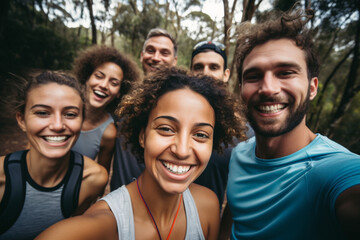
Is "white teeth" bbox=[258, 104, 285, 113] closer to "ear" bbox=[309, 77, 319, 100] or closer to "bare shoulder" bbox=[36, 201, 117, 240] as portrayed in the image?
"ear" bbox=[309, 77, 319, 100]

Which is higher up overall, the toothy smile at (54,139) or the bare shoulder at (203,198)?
the toothy smile at (54,139)

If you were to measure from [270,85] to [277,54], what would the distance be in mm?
319

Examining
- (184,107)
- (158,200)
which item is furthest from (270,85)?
(158,200)

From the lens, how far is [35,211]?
180 centimetres

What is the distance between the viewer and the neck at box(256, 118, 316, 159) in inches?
65.5

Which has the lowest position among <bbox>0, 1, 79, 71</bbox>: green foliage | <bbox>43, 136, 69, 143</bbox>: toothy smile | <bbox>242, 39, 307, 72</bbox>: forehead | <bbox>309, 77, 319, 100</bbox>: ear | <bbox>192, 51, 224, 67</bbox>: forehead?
<bbox>43, 136, 69, 143</bbox>: toothy smile

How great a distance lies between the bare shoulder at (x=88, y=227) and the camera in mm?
1143

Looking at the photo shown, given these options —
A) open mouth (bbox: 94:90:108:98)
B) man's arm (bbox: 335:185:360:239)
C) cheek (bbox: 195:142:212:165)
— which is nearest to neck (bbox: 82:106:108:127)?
open mouth (bbox: 94:90:108:98)

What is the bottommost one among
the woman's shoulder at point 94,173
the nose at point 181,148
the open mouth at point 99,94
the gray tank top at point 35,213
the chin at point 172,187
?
the gray tank top at point 35,213

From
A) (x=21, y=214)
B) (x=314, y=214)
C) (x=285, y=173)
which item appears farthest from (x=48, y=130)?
(x=314, y=214)

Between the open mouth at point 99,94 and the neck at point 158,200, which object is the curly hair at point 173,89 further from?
the open mouth at point 99,94

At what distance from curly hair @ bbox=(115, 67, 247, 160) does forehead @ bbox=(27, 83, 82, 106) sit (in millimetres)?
572

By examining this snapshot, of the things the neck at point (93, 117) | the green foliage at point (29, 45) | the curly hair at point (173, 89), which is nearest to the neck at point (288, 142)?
the curly hair at point (173, 89)

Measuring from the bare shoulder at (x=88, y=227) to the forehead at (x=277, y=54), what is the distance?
1911 millimetres
